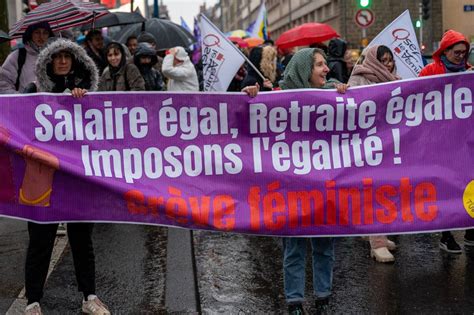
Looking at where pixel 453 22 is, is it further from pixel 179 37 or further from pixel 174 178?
pixel 174 178

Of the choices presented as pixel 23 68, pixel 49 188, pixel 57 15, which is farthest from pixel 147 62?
pixel 49 188

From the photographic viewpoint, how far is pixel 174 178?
473 cm

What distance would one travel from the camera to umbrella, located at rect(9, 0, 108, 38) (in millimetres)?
7950

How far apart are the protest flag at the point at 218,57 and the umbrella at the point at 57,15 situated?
1628 mm

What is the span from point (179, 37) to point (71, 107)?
950 centimetres

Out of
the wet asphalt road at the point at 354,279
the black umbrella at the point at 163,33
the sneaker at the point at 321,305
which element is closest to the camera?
the sneaker at the point at 321,305

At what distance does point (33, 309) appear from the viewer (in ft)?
15.4

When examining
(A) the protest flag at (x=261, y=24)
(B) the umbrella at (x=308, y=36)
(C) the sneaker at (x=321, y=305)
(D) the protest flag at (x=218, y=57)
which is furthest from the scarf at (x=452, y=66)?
(A) the protest flag at (x=261, y=24)

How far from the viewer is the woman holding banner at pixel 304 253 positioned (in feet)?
15.3

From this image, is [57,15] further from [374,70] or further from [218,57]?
[374,70]

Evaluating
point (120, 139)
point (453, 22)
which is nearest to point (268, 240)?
point (120, 139)

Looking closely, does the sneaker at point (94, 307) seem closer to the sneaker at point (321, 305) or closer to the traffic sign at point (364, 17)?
the sneaker at point (321, 305)

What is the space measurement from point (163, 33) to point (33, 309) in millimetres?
9908

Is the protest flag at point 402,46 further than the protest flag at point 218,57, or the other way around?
the protest flag at point 402,46
